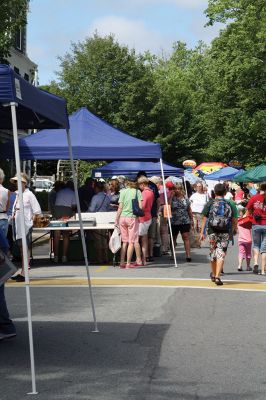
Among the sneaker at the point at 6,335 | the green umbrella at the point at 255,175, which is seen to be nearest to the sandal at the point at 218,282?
the sneaker at the point at 6,335

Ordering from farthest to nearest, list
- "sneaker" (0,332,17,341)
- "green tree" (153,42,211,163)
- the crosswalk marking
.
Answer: "green tree" (153,42,211,163)
the crosswalk marking
"sneaker" (0,332,17,341)

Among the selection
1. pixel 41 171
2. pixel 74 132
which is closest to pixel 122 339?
pixel 74 132

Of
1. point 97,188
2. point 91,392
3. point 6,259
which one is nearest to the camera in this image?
point 91,392

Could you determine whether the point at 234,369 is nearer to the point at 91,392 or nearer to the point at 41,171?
the point at 91,392

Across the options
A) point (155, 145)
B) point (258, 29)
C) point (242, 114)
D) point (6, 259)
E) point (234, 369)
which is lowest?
point (234, 369)

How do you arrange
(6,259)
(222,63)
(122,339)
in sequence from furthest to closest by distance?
(222,63) < (122,339) < (6,259)

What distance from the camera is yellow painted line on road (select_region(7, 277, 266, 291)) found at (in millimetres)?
13188

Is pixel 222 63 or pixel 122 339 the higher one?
pixel 222 63

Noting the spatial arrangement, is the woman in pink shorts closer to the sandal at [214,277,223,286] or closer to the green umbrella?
the sandal at [214,277,223,286]

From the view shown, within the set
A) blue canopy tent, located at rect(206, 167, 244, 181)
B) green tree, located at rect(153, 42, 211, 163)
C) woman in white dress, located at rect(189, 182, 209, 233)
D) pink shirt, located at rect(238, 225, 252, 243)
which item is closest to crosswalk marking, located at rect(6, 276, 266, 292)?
pink shirt, located at rect(238, 225, 252, 243)

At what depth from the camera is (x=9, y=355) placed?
24.4 ft

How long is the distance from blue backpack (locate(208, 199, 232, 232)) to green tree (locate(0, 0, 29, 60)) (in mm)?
8856

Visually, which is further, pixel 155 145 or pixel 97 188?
pixel 97 188

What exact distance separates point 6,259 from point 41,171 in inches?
2526
